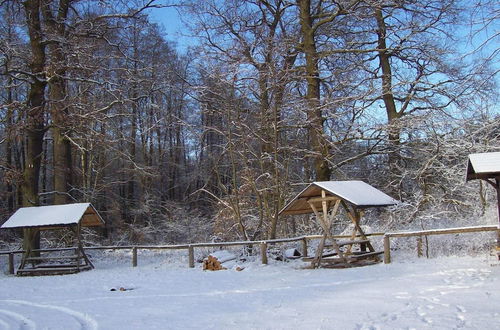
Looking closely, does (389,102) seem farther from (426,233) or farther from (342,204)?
(426,233)

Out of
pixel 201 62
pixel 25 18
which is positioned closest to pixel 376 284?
pixel 201 62

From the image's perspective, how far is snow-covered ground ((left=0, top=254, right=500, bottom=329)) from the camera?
6953mm

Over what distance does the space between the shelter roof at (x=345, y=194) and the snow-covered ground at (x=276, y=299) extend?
1731 millimetres

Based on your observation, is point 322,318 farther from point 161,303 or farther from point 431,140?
point 431,140

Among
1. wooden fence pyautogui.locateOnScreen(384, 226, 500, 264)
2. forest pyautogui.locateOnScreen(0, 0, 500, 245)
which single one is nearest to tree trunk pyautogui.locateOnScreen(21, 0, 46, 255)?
forest pyautogui.locateOnScreen(0, 0, 500, 245)

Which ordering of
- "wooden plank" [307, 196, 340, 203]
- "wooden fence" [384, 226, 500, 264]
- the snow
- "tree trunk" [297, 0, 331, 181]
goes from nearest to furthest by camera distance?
"wooden fence" [384, 226, 500, 264], the snow, "wooden plank" [307, 196, 340, 203], "tree trunk" [297, 0, 331, 181]

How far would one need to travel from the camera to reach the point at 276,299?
918 centimetres

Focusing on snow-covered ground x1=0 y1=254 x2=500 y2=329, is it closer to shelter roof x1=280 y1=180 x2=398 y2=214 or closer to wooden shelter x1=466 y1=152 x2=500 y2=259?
shelter roof x1=280 y1=180 x2=398 y2=214

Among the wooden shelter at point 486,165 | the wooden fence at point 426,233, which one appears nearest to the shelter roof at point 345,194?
the wooden fence at point 426,233

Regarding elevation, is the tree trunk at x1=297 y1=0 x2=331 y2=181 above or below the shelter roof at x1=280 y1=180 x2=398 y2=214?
above

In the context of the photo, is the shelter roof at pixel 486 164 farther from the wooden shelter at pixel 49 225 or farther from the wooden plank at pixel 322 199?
the wooden shelter at pixel 49 225

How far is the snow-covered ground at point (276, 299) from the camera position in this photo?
695 cm

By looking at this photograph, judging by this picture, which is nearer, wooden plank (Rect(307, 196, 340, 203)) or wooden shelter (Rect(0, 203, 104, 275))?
wooden plank (Rect(307, 196, 340, 203))

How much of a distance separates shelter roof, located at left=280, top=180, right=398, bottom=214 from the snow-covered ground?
1.73 m
